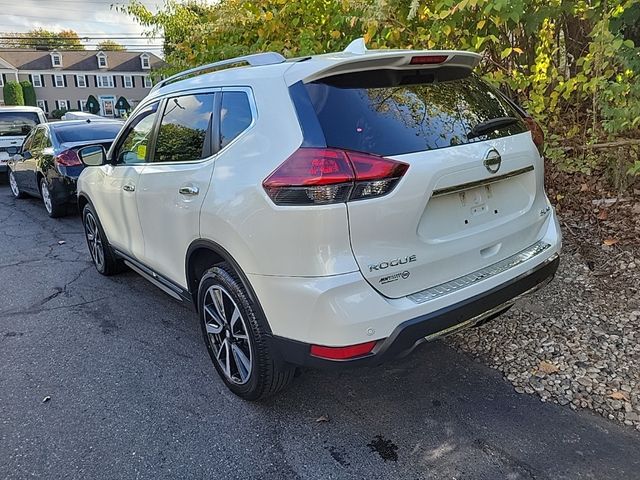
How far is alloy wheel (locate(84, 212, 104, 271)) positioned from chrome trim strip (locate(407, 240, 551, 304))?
3724 millimetres

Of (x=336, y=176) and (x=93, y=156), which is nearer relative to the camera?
(x=336, y=176)

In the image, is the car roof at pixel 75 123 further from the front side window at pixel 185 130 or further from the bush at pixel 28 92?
the bush at pixel 28 92

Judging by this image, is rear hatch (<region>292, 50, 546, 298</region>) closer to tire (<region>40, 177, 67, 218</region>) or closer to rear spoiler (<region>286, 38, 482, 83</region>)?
rear spoiler (<region>286, 38, 482, 83</region>)

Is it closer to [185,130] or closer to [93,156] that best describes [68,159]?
[93,156]

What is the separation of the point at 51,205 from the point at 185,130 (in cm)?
570

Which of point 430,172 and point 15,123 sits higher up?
point 430,172

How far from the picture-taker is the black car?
7535 mm

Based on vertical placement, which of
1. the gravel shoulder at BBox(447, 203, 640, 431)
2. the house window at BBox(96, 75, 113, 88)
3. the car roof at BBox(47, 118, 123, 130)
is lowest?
the house window at BBox(96, 75, 113, 88)

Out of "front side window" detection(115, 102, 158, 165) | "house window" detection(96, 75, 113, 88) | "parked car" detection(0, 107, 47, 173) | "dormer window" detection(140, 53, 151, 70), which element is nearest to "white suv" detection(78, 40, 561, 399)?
"front side window" detection(115, 102, 158, 165)

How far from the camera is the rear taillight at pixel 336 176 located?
→ 220 centimetres

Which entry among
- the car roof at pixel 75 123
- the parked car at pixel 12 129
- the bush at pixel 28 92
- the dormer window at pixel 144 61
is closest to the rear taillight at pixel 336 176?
the car roof at pixel 75 123

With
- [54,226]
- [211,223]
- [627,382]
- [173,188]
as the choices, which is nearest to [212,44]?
[54,226]

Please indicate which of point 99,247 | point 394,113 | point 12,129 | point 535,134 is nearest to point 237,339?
point 394,113

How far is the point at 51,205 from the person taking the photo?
788 centimetres
